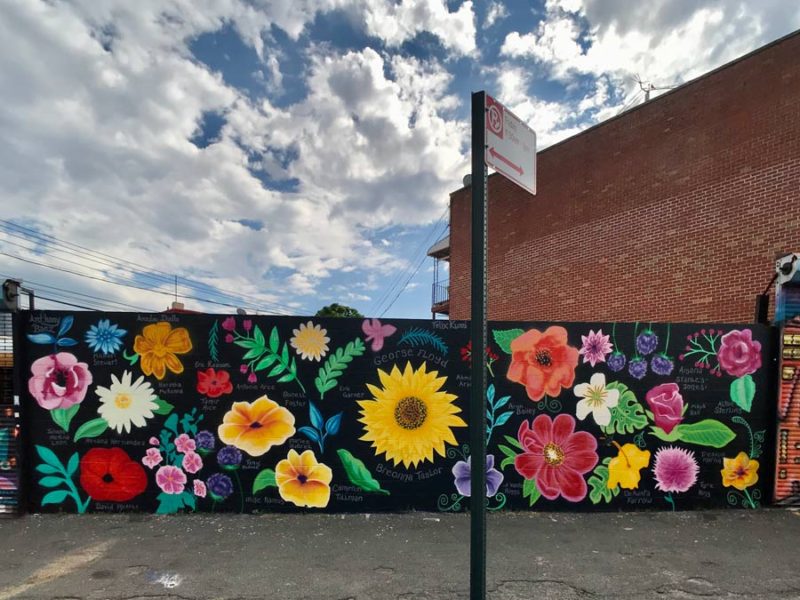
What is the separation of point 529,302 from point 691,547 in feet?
33.1

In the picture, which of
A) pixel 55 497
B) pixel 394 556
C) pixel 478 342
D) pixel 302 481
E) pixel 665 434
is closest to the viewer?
pixel 478 342

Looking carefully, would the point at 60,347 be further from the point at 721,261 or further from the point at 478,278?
the point at 721,261

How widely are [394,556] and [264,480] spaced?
1.66m

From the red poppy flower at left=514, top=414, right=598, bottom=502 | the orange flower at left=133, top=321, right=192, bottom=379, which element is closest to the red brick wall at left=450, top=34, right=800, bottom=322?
the red poppy flower at left=514, top=414, right=598, bottom=502

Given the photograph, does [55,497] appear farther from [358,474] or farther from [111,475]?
[358,474]

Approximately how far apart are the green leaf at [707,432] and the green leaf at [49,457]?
657 centimetres

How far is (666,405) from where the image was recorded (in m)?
4.58

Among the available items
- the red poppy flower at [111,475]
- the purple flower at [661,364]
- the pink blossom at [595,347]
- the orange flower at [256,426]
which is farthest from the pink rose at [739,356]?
the red poppy flower at [111,475]

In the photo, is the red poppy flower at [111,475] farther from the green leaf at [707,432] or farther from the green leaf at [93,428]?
the green leaf at [707,432]

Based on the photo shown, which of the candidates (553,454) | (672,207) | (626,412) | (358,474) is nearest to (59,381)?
(358,474)

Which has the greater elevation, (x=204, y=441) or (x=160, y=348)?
(x=160, y=348)

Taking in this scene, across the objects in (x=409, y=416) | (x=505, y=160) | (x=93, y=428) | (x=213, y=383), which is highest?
(x=505, y=160)

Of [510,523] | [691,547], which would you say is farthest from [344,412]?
[691,547]

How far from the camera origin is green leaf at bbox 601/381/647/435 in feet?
14.9
